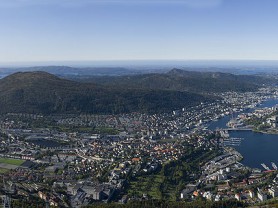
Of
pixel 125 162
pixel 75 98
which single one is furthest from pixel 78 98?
pixel 125 162

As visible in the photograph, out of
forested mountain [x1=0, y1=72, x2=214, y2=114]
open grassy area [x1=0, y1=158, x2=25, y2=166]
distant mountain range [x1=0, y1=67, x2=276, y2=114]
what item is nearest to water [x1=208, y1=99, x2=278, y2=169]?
distant mountain range [x1=0, y1=67, x2=276, y2=114]

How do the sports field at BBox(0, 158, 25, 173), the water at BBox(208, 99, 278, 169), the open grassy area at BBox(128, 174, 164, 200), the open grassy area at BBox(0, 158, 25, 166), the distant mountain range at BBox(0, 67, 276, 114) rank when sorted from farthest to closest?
the distant mountain range at BBox(0, 67, 276, 114)
the water at BBox(208, 99, 278, 169)
the open grassy area at BBox(0, 158, 25, 166)
the sports field at BBox(0, 158, 25, 173)
the open grassy area at BBox(128, 174, 164, 200)

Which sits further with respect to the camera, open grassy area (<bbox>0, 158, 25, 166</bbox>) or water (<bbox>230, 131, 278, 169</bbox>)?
water (<bbox>230, 131, 278, 169</bbox>)

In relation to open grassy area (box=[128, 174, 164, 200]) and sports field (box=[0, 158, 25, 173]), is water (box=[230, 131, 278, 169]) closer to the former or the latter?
open grassy area (box=[128, 174, 164, 200])

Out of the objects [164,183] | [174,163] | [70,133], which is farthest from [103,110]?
[164,183]

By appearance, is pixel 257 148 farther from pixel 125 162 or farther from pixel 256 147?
pixel 125 162

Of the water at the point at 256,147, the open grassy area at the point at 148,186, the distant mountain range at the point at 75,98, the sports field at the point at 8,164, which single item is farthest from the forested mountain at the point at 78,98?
the open grassy area at the point at 148,186

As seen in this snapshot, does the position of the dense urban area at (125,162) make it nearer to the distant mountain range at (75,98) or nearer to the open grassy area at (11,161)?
the open grassy area at (11,161)
